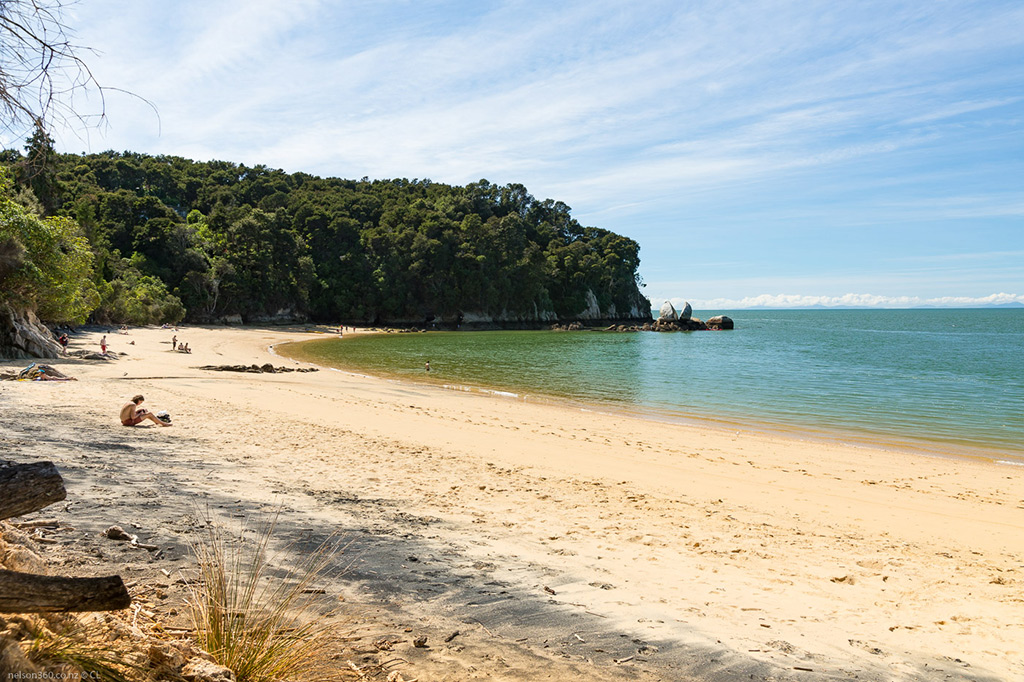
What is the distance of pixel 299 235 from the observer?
73750 millimetres

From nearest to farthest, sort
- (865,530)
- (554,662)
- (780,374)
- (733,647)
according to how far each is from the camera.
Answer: (554,662)
(733,647)
(865,530)
(780,374)

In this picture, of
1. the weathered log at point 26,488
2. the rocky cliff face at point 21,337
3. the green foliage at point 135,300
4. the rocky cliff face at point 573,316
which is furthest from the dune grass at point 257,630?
the rocky cliff face at point 573,316

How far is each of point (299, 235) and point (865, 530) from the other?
75.1 m

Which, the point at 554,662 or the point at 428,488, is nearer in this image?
the point at 554,662

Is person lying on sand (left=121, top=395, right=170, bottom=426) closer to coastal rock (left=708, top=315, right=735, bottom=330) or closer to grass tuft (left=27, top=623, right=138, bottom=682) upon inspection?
grass tuft (left=27, top=623, right=138, bottom=682)

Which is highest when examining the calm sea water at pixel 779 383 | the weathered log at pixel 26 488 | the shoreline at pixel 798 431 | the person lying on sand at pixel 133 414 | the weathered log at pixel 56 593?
the weathered log at pixel 26 488

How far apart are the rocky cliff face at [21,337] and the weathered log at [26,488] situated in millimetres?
21774

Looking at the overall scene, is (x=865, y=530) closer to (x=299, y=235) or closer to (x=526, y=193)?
(x=299, y=235)

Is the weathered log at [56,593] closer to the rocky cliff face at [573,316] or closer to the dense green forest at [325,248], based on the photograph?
the dense green forest at [325,248]

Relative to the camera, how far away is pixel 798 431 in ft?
53.3

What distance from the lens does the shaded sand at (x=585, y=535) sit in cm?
360

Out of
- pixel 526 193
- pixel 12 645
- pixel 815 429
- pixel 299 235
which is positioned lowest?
pixel 815 429

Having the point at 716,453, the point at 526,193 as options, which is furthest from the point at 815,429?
the point at 526,193

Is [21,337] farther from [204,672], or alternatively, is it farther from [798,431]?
[798,431]
